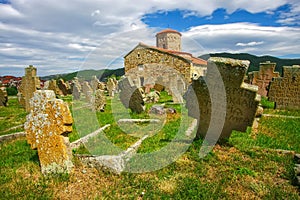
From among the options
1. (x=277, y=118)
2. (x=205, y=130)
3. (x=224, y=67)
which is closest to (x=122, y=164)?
(x=205, y=130)

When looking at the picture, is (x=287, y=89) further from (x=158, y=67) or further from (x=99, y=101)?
(x=158, y=67)

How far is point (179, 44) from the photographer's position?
42969 mm

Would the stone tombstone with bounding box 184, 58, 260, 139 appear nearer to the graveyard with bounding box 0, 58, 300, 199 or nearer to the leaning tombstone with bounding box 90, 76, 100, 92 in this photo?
the graveyard with bounding box 0, 58, 300, 199

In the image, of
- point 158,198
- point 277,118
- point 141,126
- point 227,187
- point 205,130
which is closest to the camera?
point 158,198

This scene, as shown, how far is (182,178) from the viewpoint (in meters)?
3.69

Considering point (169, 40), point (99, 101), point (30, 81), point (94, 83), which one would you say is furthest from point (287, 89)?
point (169, 40)

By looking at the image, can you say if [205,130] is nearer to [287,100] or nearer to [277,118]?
[277,118]

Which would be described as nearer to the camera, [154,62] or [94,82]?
[94,82]

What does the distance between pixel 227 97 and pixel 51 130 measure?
3.95 metres

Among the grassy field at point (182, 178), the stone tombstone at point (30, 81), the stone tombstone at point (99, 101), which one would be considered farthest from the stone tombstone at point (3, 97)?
the grassy field at point (182, 178)

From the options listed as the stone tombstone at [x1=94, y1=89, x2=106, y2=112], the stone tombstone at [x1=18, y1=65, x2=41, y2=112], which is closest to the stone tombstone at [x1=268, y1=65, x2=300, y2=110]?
the stone tombstone at [x1=94, y1=89, x2=106, y2=112]

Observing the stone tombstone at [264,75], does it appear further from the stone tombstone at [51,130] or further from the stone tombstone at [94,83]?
the stone tombstone at [94,83]

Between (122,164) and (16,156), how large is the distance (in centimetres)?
268

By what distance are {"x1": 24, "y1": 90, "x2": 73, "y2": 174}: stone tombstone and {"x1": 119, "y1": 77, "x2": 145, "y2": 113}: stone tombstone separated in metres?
5.98
